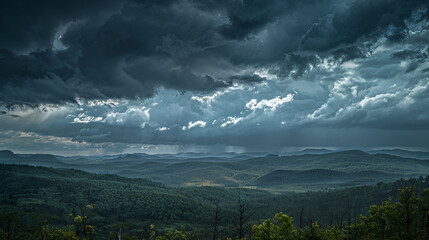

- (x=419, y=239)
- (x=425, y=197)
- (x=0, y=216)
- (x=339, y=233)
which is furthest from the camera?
(x=425, y=197)

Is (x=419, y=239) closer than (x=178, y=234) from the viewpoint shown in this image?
Yes

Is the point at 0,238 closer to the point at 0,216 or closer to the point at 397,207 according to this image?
the point at 0,216

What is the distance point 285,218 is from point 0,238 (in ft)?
344

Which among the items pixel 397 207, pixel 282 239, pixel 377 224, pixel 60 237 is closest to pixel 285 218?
pixel 282 239

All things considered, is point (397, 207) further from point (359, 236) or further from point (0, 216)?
point (0, 216)

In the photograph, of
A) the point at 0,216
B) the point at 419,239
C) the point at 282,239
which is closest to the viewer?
the point at 0,216

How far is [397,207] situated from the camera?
71.2 meters

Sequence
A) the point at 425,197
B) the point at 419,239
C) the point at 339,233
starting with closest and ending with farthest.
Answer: the point at 419,239, the point at 339,233, the point at 425,197

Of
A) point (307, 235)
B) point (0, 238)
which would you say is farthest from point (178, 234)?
point (0, 238)

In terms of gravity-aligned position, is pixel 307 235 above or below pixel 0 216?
below

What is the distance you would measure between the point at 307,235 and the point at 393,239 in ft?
53.6

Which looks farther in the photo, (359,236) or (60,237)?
(359,236)

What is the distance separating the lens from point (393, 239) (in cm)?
5219

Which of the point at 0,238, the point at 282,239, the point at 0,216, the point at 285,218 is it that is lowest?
the point at 0,238
